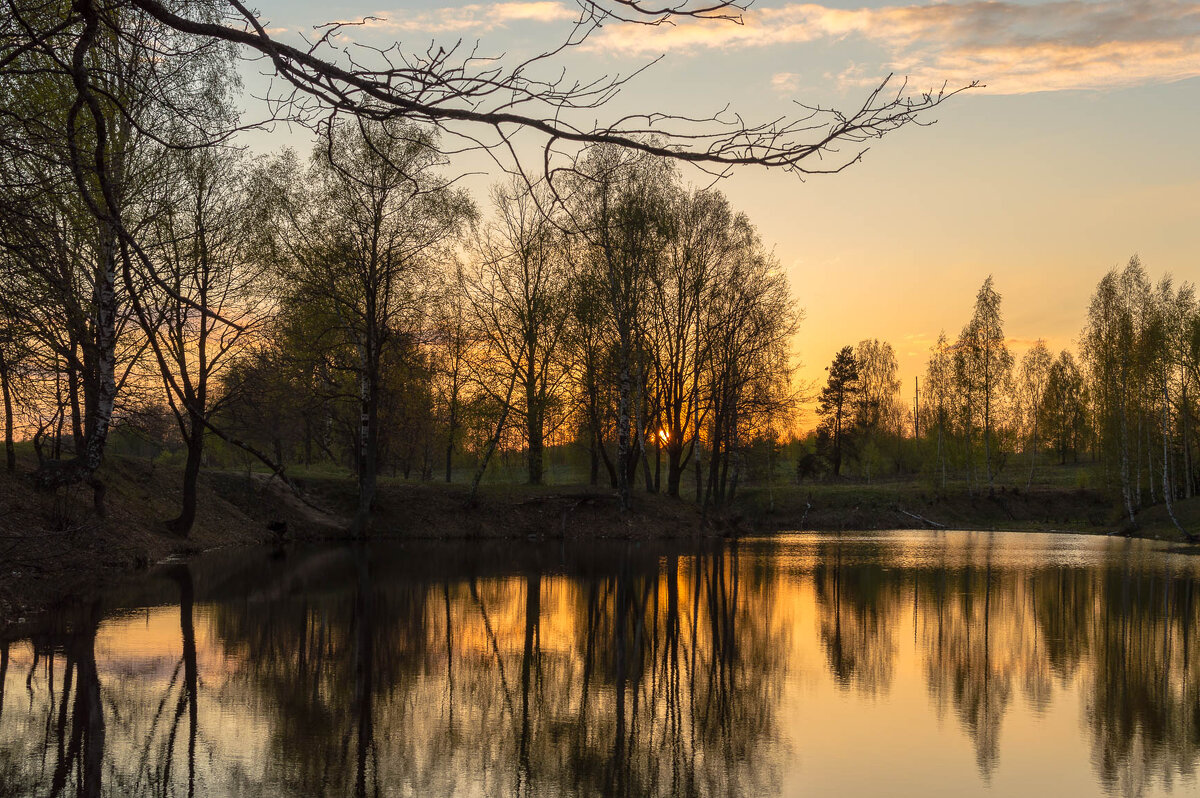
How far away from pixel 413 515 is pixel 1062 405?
64875mm

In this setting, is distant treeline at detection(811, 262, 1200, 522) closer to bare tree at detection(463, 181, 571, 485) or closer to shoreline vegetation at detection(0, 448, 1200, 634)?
shoreline vegetation at detection(0, 448, 1200, 634)

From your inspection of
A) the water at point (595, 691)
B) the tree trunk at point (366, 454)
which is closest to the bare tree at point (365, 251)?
the tree trunk at point (366, 454)

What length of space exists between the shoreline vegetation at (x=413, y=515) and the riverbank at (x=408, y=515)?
54mm

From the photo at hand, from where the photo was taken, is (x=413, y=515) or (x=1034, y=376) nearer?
(x=413, y=515)

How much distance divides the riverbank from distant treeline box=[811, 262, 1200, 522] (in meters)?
2.82

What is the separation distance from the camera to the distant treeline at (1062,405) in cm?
4247

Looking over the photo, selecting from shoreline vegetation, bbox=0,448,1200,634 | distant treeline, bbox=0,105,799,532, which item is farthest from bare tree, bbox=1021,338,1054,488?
distant treeline, bbox=0,105,799,532

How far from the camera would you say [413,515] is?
108ft

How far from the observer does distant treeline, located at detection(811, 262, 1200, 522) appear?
4247cm

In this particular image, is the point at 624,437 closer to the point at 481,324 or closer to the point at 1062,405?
the point at 481,324

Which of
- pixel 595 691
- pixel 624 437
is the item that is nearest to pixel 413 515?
pixel 624 437

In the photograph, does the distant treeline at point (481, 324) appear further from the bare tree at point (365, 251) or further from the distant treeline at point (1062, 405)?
the distant treeline at point (1062, 405)

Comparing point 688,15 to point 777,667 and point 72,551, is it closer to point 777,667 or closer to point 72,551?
point 777,667

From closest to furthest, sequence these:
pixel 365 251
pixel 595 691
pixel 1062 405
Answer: pixel 595 691 < pixel 365 251 < pixel 1062 405
